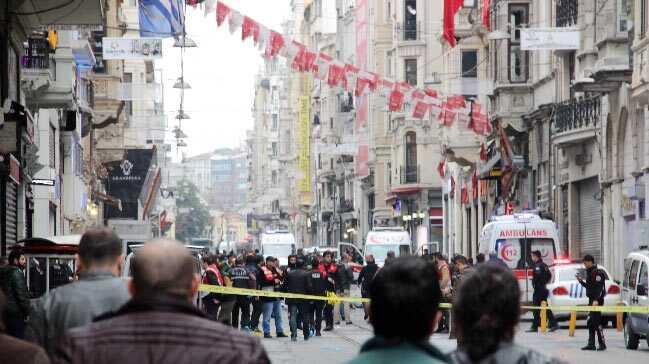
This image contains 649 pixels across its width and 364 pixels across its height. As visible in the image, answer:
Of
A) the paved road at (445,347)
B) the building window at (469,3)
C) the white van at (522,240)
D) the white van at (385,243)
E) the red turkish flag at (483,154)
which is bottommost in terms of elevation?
the paved road at (445,347)

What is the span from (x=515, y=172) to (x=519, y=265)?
60.0 ft

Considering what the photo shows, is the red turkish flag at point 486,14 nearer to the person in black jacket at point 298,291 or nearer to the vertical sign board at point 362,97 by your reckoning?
the vertical sign board at point 362,97

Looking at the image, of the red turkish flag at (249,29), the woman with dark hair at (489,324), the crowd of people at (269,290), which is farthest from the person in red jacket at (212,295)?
the woman with dark hair at (489,324)

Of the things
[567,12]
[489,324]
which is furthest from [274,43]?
[489,324]

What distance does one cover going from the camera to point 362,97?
303 feet

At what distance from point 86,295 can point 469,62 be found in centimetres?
6213

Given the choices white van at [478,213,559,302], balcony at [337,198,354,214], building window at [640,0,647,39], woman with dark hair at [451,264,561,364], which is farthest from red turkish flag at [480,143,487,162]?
woman with dark hair at [451,264,561,364]

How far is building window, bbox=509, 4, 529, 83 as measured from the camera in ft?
189

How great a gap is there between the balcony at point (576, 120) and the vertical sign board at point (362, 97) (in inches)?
1596

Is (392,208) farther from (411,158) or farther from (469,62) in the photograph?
(469,62)

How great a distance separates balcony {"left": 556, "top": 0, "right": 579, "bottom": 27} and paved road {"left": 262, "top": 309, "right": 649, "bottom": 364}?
13.8 meters

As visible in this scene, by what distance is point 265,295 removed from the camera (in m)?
32.9

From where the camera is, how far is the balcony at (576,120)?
4844 cm

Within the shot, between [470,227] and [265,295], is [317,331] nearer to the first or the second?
[265,295]
